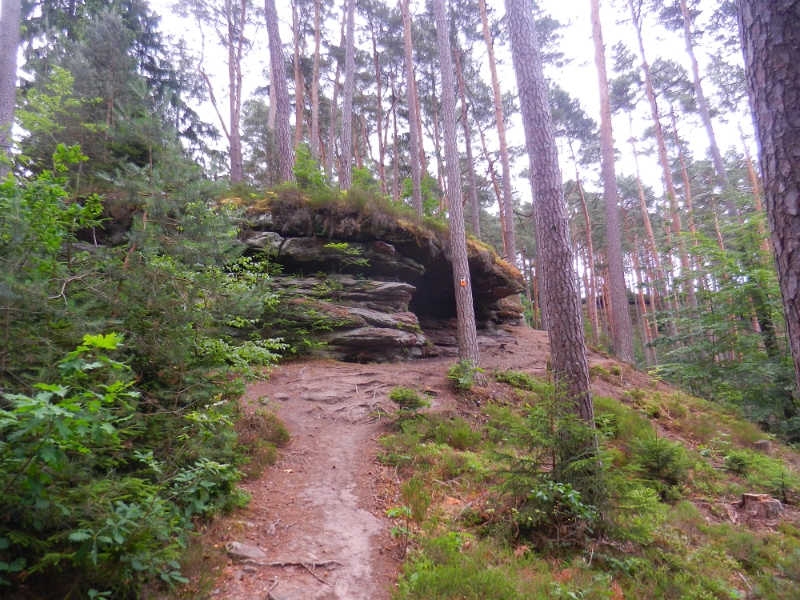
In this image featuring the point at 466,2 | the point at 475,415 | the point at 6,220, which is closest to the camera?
the point at 6,220

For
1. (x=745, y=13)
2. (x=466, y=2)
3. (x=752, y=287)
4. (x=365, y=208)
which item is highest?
(x=466, y=2)

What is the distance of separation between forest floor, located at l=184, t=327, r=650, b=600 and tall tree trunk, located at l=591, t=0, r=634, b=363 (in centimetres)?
457

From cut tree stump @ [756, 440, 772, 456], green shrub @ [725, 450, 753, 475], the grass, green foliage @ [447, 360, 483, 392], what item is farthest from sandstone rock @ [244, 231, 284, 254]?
cut tree stump @ [756, 440, 772, 456]

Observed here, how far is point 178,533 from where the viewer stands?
3.45 m

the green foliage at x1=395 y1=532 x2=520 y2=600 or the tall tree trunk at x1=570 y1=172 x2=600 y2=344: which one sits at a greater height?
the tall tree trunk at x1=570 y1=172 x2=600 y2=344

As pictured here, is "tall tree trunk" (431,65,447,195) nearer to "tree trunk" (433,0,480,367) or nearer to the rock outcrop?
"tree trunk" (433,0,480,367)

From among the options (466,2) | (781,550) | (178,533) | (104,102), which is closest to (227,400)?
(178,533)

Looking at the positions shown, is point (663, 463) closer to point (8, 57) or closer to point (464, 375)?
point (464, 375)

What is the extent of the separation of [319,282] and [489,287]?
726 centimetres

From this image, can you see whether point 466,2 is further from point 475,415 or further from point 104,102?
point 475,415

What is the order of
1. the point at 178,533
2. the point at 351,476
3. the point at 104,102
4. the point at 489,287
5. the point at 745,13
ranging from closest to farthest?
the point at 745,13 < the point at 178,533 < the point at 351,476 < the point at 104,102 < the point at 489,287

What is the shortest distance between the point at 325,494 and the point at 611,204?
44.9ft

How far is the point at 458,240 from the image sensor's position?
1110 cm

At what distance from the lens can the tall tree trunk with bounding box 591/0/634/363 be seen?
47.2ft
